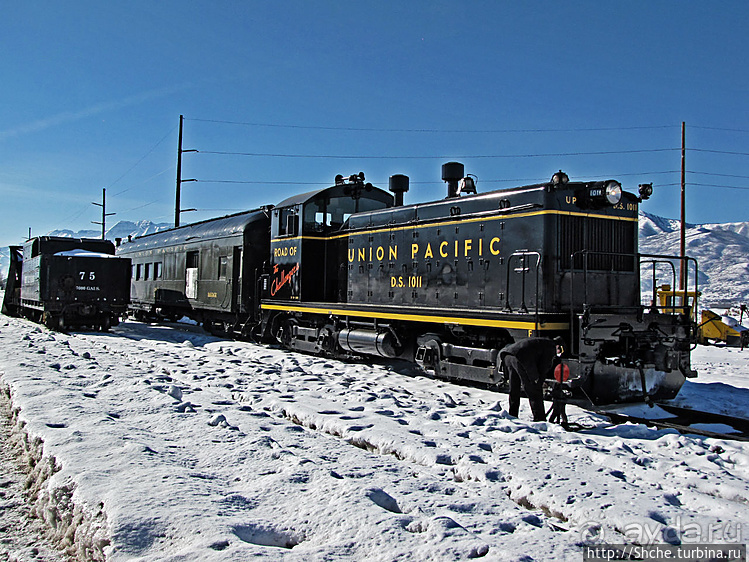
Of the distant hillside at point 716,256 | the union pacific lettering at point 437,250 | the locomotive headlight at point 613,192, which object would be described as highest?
the distant hillside at point 716,256

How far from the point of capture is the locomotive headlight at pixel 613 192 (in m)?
7.98

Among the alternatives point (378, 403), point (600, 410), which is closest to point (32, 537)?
point (378, 403)

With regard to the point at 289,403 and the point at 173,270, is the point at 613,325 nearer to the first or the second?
the point at 289,403

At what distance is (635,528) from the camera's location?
3.48 meters

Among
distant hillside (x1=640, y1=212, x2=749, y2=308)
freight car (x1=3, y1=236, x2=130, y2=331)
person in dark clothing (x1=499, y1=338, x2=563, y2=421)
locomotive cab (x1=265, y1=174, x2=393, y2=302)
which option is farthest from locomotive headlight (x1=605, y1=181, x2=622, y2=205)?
distant hillside (x1=640, y1=212, x2=749, y2=308)

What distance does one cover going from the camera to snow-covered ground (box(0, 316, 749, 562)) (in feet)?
10.7

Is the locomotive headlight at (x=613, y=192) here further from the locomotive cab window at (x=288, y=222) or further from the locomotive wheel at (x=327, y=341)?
the locomotive cab window at (x=288, y=222)

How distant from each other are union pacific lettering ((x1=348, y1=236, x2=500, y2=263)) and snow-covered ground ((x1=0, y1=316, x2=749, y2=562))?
7.45 ft

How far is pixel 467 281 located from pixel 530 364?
2627mm

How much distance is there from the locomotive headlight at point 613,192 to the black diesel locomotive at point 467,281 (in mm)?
17

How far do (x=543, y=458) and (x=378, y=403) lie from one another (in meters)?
2.76

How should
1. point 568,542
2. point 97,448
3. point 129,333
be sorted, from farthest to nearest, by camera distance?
point 129,333
point 97,448
point 568,542

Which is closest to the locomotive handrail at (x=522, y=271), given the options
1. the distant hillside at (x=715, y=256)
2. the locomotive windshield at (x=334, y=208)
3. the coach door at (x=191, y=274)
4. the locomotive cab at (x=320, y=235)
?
the locomotive cab at (x=320, y=235)

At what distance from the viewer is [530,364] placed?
22.0ft
